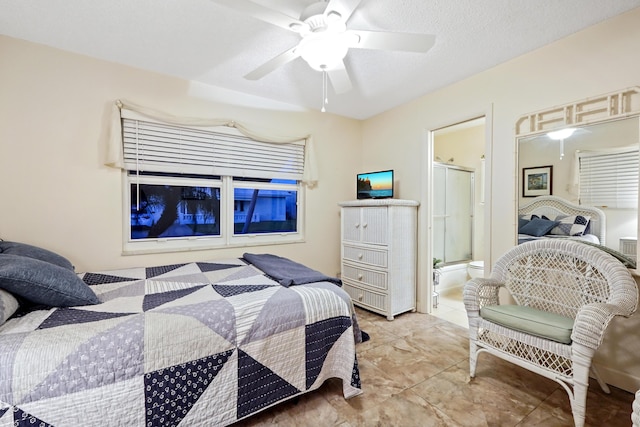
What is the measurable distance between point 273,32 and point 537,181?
2.30 meters

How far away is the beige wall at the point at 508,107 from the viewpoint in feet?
6.00

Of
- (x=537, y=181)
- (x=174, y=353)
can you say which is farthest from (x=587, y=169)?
(x=174, y=353)

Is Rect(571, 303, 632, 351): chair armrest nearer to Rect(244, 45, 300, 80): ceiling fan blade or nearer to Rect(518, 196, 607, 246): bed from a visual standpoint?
Rect(518, 196, 607, 246): bed

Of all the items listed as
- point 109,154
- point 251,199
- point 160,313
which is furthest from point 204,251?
point 160,313

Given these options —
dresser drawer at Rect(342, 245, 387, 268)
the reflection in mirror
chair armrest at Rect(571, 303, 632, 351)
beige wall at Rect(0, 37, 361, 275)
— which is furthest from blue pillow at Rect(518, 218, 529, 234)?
beige wall at Rect(0, 37, 361, 275)

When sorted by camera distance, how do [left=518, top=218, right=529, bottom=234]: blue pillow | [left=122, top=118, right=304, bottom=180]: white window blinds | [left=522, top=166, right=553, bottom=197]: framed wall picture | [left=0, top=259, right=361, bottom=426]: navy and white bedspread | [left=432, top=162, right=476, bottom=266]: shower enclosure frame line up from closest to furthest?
[left=0, top=259, right=361, bottom=426]: navy and white bedspread < [left=522, top=166, right=553, bottom=197]: framed wall picture < [left=518, top=218, right=529, bottom=234]: blue pillow < [left=122, top=118, right=304, bottom=180]: white window blinds < [left=432, top=162, right=476, bottom=266]: shower enclosure frame

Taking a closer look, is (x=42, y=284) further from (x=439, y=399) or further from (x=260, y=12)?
(x=439, y=399)

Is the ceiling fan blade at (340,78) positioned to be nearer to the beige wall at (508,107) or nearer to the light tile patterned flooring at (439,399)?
the beige wall at (508,107)

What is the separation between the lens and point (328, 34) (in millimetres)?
1534

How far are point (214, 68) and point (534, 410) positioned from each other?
339cm

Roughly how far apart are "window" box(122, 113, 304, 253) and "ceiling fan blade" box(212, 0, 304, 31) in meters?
1.64

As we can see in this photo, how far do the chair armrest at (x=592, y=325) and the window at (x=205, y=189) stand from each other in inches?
102

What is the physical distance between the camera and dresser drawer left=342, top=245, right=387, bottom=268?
2.99m

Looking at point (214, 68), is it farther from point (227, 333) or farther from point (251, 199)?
point (227, 333)
